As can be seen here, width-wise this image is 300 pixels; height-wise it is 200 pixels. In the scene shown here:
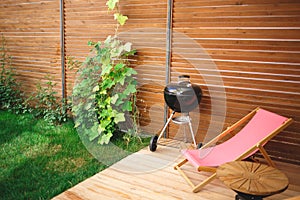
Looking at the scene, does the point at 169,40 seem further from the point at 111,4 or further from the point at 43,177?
the point at 43,177

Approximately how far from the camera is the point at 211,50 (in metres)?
4.21

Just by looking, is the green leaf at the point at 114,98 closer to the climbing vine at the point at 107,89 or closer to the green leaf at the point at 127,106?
the climbing vine at the point at 107,89

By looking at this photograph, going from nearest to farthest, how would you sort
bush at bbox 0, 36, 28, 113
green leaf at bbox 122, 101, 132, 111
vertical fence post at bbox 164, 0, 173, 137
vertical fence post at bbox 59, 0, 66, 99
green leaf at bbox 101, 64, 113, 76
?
1. vertical fence post at bbox 164, 0, 173, 137
2. green leaf at bbox 101, 64, 113, 76
3. green leaf at bbox 122, 101, 132, 111
4. vertical fence post at bbox 59, 0, 66, 99
5. bush at bbox 0, 36, 28, 113

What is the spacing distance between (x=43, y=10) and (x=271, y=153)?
16.7 feet

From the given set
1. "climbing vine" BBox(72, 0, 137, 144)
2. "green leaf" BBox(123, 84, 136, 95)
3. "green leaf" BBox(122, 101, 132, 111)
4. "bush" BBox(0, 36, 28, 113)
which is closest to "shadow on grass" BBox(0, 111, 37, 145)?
"bush" BBox(0, 36, 28, 113)

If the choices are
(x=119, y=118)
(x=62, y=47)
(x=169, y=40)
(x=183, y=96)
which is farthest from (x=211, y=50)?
(x=62, y=47)

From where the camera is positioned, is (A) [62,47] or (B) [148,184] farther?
(A) [62,47]

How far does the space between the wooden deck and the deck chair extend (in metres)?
0.13

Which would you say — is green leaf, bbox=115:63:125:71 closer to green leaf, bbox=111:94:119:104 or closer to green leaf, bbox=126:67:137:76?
green leaf, bbox=126:67:137:76

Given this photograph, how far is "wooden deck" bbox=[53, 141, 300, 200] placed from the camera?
297cm

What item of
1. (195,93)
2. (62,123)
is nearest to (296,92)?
(195,93)

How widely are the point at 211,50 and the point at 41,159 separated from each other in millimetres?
2898

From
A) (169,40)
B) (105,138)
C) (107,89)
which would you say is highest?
(169,40)

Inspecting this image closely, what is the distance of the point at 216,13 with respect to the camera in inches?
161
